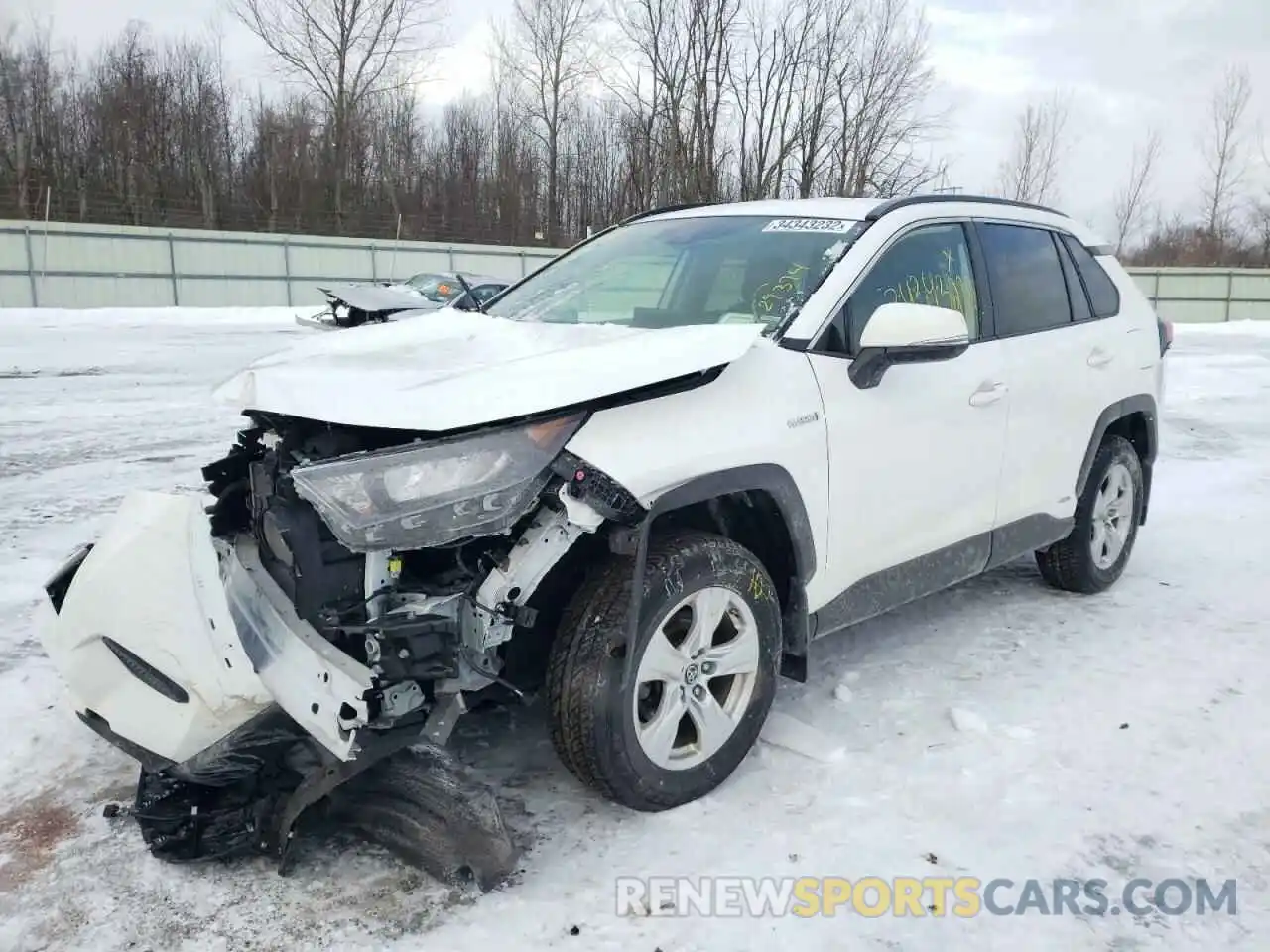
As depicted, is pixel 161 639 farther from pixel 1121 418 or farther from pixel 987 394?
pixel 1121 418

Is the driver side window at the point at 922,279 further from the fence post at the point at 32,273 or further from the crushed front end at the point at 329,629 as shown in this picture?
the fence post at the point at 32,273

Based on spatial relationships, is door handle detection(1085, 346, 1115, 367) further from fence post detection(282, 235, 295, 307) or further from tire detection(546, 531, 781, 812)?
fence post detection(282, 235, 295, 307)

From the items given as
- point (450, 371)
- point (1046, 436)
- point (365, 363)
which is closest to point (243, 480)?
point (365, 363)

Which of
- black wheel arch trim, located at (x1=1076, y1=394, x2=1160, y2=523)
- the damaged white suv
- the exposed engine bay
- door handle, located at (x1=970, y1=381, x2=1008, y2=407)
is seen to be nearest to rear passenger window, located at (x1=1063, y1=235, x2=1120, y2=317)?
black wheel arch trim, located at (x1=1076, y1=394, x2=1160, y2=523)

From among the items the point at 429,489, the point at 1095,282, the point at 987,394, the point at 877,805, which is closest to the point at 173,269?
the point at 1095,282

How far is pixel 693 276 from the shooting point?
12.1 ft

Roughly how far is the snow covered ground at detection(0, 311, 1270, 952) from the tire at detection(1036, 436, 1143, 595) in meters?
0.12

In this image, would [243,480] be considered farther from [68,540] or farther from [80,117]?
[80,117]

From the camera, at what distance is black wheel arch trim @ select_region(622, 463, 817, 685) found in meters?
2.53

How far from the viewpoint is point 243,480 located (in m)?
3.04

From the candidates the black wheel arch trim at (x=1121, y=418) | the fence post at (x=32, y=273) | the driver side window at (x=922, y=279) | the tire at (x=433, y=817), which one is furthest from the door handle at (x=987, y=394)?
the fence post at (x=32, y=273)

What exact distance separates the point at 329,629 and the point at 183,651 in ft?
1.13

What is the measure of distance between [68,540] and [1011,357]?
4.88m

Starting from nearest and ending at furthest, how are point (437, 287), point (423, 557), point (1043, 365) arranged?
point (423, 557) < point (1043, 365) < point (437, 287)
